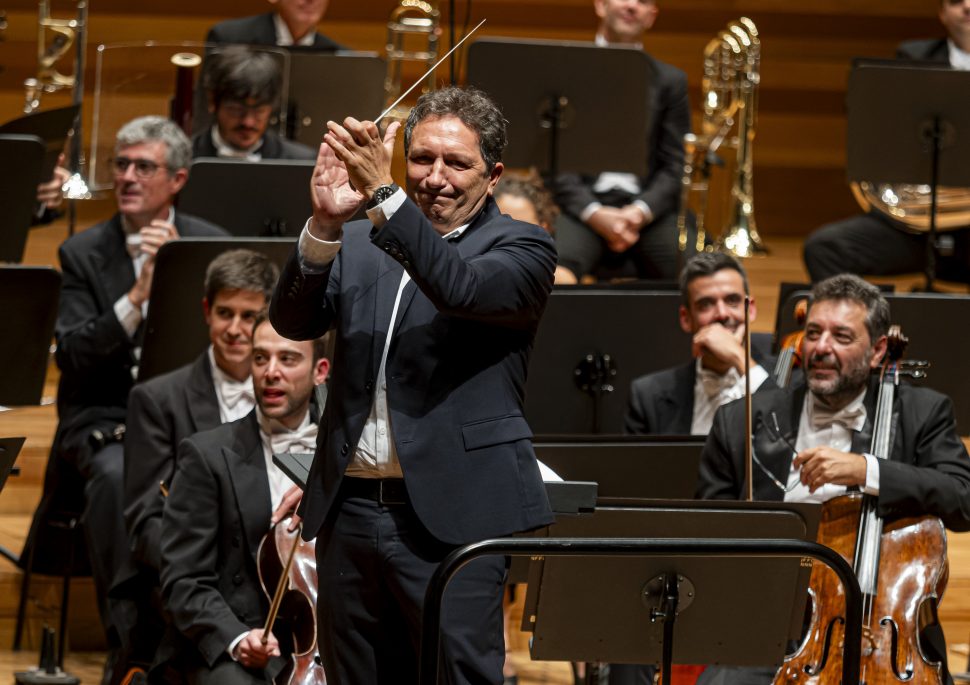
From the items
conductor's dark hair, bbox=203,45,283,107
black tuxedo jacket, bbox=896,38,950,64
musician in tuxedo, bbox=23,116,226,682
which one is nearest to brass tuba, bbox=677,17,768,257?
black tuxedo jacket, bbox=896,38,950,64

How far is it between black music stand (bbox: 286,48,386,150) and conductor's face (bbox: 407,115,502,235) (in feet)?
8.64

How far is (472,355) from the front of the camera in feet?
8.00

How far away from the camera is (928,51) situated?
5.71 metres

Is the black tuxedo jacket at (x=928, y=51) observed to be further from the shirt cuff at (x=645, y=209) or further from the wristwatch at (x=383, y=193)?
the wristwatch at (x=383, y=193)

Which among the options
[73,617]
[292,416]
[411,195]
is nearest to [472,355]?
[411,195]

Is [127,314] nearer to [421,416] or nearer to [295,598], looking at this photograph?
[295,598]

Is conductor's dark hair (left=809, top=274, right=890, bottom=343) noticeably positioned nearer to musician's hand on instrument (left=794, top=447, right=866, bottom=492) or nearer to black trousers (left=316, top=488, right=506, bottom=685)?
musician's hand on instrument (left=794, top=447, right=866, bottom=492)

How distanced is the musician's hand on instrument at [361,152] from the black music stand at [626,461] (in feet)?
3.91

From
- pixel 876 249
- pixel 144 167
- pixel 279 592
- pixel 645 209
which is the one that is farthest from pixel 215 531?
pixel 876 249

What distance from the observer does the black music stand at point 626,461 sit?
3451mm

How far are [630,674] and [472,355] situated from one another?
138 centimetres

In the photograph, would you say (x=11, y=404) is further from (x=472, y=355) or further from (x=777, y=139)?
(x=777, y=139)

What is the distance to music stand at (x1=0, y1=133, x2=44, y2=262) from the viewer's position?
4.13m

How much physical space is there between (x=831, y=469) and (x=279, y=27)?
3194 millimetres
